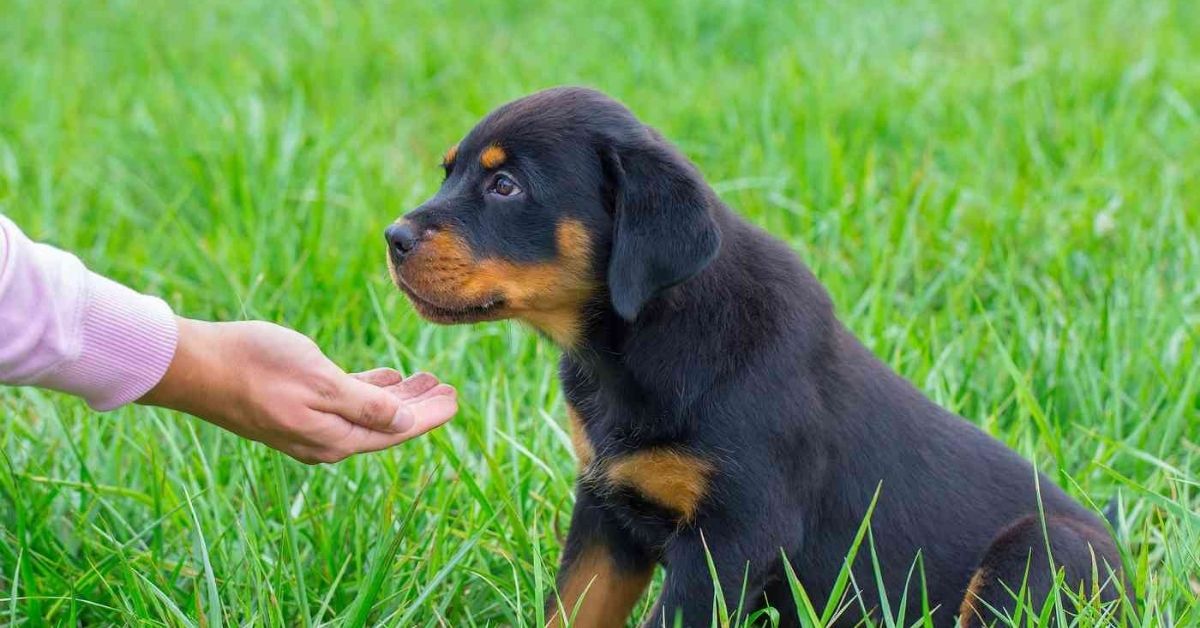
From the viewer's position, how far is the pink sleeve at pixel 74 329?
82.9 inches

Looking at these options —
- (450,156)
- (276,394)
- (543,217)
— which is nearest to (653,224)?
(543,217)

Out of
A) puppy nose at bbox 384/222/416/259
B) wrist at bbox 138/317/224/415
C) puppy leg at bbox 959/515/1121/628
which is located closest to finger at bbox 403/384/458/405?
puppy nose at bbox 384/222/416/259

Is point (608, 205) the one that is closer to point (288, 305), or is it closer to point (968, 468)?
point (968, 468)

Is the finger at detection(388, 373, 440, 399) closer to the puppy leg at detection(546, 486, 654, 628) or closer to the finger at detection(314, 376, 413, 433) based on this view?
the finger at detection(314, 376, 413, 433)

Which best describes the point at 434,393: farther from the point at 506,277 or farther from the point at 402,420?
the point at 506,277

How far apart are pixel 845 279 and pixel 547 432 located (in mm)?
1318

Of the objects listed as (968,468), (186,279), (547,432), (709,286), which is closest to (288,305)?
(186,279)

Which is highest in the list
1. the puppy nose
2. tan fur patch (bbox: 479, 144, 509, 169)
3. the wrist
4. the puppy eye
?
tan fur patch (bbox: 479, 144, 509, 169)

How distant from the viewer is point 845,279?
14.3ft

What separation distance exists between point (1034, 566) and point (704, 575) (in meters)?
0.65

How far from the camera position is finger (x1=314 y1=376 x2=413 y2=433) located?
2.39m

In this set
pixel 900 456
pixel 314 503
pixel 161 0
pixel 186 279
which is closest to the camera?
pixel 900 456

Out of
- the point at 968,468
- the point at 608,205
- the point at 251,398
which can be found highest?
the point at 608,205

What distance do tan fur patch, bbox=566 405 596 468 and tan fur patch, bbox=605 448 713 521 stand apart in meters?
0.12
